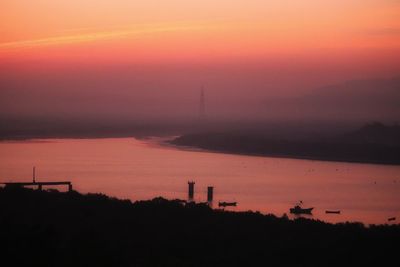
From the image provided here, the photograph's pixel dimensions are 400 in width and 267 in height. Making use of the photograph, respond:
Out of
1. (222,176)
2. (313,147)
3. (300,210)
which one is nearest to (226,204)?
(300,210)

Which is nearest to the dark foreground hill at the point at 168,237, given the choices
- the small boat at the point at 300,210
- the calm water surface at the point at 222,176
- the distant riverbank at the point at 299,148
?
the small boat at the point at 300,210

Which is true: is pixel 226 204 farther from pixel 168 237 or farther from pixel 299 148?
pixel 299 148

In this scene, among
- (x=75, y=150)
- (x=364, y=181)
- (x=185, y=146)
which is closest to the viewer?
(x=364, y=181)

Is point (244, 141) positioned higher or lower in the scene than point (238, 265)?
higher

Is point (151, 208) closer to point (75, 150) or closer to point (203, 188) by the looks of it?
point (203, 188)

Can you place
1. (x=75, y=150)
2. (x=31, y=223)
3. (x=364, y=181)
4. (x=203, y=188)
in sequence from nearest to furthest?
(x=31, y=223) → (x=203, y=188) → (x=364, y=181) → (x=75, y=150)

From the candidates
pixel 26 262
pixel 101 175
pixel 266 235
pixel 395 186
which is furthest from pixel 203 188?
pixel 26 262

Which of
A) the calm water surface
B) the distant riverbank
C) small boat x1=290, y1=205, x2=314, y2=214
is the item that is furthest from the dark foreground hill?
the distant riverbank
